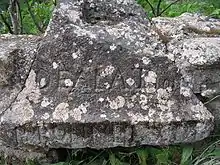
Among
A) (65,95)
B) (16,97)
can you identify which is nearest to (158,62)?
(65,95)

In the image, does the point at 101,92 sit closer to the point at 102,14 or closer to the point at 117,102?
the point at 117,102

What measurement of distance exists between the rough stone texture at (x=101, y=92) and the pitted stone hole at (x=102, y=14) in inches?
6.3

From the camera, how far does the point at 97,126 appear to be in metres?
2.79

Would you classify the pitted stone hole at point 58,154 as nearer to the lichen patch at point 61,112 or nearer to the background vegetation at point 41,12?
the lichen patch at point 61,112

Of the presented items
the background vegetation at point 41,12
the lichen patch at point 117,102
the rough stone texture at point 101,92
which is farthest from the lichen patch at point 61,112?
the background vegetation at point 41,12

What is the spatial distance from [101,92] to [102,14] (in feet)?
1.62

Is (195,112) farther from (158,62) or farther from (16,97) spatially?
(16,97)

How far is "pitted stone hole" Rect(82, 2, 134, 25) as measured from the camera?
304 centimetres

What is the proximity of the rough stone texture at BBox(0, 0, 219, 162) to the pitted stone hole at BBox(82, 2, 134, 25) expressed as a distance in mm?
159

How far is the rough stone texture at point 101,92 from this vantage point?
2.80 m

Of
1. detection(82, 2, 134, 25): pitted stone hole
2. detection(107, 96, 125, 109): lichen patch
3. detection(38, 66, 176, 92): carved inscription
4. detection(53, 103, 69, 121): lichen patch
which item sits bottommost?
detection(53, 103, 69, 121): lichen patch

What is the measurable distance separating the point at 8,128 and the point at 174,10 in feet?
8.57

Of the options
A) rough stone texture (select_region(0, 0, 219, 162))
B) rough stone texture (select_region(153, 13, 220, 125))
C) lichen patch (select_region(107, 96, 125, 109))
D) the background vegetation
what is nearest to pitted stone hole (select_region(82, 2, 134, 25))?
rough stone texture (select_region(0, 0, 219, 162))

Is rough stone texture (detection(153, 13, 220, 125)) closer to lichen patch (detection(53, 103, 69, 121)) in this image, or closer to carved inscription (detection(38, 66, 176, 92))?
carved inscription (detection(38, 66, 176, 92))
